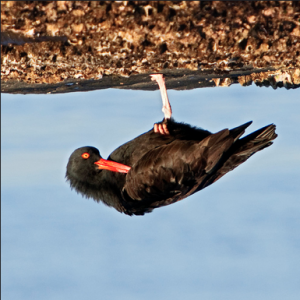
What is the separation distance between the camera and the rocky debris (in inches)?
194

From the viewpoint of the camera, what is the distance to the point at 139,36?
523cm

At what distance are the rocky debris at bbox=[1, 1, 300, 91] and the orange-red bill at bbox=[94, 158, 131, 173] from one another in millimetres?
2266

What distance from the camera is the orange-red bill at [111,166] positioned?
312 inches

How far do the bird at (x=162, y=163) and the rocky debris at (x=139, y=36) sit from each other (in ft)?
4.25

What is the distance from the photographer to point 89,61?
5695 millimetres

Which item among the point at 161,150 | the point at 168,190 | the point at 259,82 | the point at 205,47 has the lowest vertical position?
Result: the point at 168,190

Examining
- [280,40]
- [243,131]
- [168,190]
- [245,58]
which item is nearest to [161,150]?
[168,190]

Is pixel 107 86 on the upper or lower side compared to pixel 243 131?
upper

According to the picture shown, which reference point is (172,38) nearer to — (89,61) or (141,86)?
(89,61)

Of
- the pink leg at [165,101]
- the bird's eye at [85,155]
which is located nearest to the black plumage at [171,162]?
the pink leg at [165,101]

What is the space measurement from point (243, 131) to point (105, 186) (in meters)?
3.02

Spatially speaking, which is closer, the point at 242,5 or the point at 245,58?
the point at 242,5

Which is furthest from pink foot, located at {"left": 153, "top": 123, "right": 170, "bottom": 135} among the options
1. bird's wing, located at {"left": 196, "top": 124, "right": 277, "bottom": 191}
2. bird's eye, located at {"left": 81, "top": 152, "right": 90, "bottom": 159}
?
bird's eye, located at {"left": 81, "top": 152, "right": 90, "bottom": 159}

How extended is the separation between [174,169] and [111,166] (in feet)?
5.62
